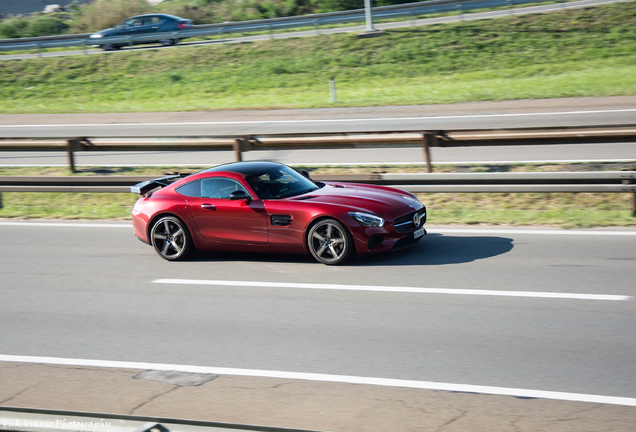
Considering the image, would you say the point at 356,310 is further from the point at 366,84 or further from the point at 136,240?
the point at 366,84

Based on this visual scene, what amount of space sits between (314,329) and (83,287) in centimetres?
345

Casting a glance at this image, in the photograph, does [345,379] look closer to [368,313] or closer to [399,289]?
[368,313]

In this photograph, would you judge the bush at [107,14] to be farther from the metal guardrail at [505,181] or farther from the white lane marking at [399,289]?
the white lane marking at [399,289]

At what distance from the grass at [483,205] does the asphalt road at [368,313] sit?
72 centimetres

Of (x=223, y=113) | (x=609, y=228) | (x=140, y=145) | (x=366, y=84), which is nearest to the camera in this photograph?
(x=609, y=228)

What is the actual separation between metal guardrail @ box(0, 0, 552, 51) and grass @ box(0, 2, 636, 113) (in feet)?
4.31

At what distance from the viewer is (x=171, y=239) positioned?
370 inches

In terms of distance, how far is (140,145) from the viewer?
46.5ft

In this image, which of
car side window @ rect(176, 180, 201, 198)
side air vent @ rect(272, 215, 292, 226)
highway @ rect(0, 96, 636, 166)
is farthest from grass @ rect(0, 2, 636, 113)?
side air vent @ rect(272, 215, 292, 226)

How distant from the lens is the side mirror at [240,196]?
8.89m

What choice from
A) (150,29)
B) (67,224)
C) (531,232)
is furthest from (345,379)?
(150,29)

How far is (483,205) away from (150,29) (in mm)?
23625

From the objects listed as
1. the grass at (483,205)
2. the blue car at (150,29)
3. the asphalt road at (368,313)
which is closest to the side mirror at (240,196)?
the asphalt road at (368,313)

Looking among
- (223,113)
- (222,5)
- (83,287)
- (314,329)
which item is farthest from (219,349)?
(222,5)
